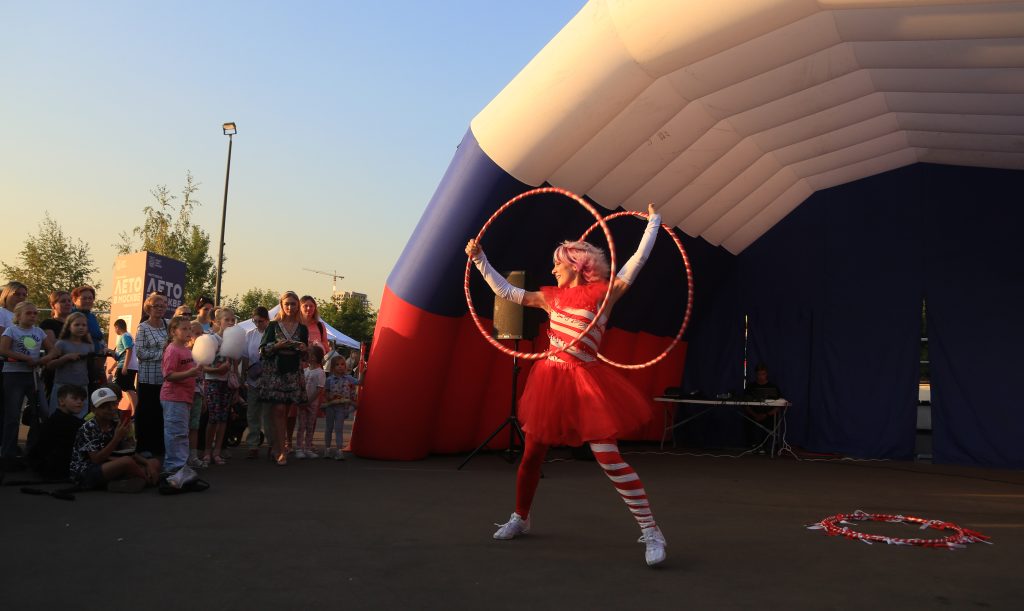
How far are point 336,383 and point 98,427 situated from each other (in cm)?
317

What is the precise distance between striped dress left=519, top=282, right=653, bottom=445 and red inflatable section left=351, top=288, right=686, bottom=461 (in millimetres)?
3990

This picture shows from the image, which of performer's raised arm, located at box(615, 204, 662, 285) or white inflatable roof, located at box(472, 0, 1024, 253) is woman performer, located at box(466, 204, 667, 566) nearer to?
performer's raised arm, located at box(615, 204, 662, 285)

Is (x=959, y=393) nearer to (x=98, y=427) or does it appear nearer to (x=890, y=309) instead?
(x=890, y=309)

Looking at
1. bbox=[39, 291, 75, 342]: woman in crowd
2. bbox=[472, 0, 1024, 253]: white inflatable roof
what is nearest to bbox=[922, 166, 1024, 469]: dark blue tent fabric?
bbox=[472, 0, 1024, 253]: white inflatable roof

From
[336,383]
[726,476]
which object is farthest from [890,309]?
[336,383]

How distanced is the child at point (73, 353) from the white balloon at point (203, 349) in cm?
102

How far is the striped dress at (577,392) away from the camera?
4.12m

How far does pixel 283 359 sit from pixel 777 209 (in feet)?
25.6

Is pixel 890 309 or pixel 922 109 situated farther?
pixel 890 309

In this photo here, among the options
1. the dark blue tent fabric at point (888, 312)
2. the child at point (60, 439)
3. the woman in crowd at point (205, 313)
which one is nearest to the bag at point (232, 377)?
the woman in crowd at point (205, 313)

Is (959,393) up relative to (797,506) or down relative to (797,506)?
up

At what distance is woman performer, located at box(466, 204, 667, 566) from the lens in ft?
13.5

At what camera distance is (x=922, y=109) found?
8.73 meters

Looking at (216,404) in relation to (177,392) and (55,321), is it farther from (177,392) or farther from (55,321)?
(55,321)
